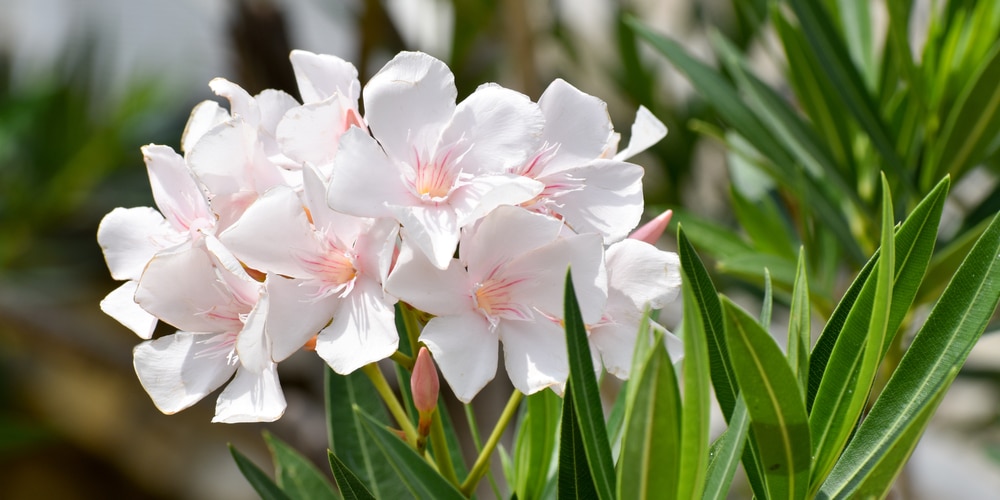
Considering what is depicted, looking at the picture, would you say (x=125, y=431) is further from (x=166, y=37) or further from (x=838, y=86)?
(x=838, y=86)

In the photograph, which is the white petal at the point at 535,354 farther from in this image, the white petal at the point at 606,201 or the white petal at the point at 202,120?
the white petal at the point at 202,120

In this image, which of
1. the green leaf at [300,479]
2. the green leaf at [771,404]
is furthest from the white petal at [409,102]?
the green leaf at [300,479]

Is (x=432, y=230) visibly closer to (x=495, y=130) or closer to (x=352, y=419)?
(x=495, y=130)

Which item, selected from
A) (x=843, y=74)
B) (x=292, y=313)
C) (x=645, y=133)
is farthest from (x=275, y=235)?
(x=843, y=74)

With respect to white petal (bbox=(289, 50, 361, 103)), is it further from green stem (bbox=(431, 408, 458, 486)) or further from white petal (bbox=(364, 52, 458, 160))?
green stem (bbox=(431, 408, 458, 486))

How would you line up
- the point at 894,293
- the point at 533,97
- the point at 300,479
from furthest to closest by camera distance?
the point at 533,97 → the point at 300,479 → the point at 894,293

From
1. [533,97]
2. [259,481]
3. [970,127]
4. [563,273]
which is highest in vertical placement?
[563,273]
